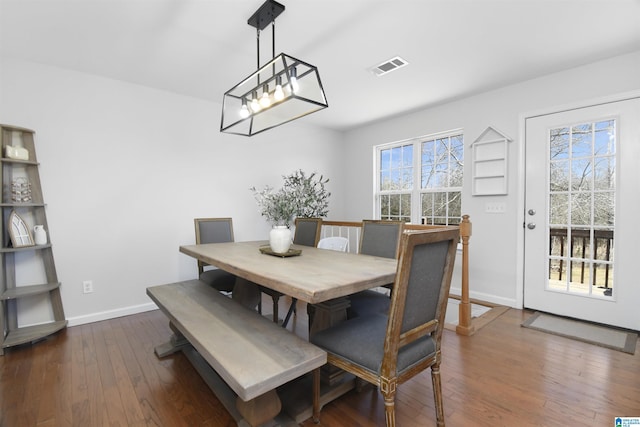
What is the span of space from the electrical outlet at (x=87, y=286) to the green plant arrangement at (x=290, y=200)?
81.5 inches

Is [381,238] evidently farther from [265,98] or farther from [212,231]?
[212,231]

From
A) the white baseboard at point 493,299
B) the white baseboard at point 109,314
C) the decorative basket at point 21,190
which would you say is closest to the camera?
the decorative basket at point 21,190

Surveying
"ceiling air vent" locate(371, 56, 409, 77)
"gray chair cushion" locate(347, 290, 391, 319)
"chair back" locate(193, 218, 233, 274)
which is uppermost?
"ceiling air vent" locate(371, 56, 409, 77)

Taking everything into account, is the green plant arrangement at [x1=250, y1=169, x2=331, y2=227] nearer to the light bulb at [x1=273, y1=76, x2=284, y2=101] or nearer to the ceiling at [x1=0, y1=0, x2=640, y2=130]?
the ceiling at [x1=0, y1=0, x2=640, y2=130]

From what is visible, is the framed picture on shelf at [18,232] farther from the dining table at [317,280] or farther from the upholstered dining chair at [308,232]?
the upholstered dining chair at [308,232]

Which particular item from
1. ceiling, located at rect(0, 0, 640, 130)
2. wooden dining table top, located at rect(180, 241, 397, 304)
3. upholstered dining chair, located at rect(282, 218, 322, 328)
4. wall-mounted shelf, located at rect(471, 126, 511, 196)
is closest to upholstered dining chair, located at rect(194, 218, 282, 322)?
upholstered dining chair, located at rect(282, 218, 322, 328)

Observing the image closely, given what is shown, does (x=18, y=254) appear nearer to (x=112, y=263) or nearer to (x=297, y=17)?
(x=112, y=263)

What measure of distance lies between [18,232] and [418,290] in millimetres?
3309

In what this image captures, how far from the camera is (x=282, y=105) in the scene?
2086mm

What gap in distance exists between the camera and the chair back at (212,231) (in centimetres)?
314

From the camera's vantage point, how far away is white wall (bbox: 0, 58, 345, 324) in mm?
2770

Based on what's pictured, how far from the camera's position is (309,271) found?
1690 millimetres

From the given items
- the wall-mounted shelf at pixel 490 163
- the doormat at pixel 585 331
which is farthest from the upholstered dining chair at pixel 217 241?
the wall-mounted shelf at pixel 490 163

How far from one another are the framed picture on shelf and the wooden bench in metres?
1.51
